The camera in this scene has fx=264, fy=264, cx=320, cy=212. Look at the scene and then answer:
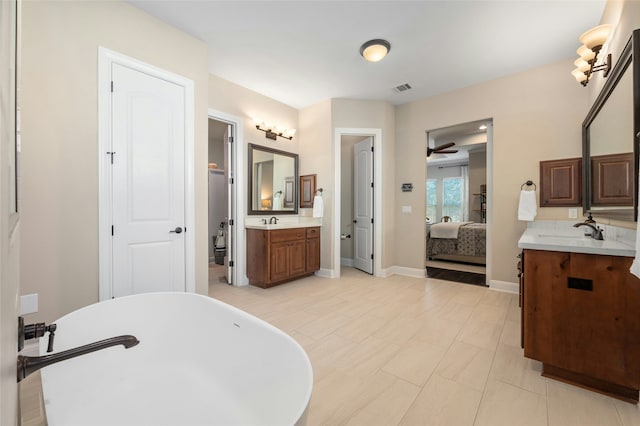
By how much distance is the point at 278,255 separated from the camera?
11.8 ft

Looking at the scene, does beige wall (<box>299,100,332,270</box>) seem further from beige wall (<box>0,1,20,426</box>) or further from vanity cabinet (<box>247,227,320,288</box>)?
beige wall (<box>0,1,20,426</box>)

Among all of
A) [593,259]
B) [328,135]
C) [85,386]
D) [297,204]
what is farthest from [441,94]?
[85,386]

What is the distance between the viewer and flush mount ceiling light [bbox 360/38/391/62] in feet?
8.77

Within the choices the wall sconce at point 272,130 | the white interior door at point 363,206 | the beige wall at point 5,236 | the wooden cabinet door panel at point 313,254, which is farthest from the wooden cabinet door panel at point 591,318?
the wall sconce at point 272,130

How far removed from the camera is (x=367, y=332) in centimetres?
227

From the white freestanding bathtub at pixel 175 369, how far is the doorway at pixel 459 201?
3.49 m

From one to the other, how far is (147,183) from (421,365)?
2.59 metres

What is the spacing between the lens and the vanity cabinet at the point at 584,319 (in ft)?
4.64

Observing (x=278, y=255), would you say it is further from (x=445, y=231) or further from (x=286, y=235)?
(x=445, y=231)

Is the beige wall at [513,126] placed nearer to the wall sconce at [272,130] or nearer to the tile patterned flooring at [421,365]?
the tile patterned flooring at [421,365]

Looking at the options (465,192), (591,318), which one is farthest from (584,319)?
(465,192)

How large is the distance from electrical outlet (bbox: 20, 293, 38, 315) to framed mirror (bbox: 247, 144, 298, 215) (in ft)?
7.55

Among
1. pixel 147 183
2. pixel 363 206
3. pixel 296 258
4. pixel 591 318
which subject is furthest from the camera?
pixel 363 206

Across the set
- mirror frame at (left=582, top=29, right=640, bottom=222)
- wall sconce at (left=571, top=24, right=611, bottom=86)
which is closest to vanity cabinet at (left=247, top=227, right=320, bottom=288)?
mirror frame at (left=582, top=29, right=640, bottom=222)
